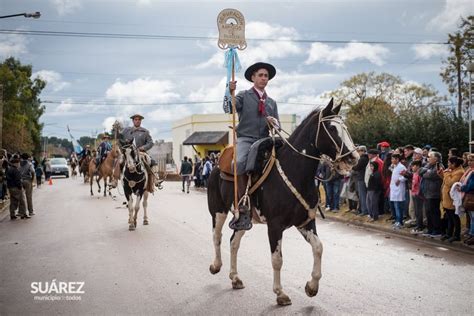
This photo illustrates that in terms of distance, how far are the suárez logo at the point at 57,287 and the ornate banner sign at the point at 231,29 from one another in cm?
416

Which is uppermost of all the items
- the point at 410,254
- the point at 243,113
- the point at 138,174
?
the point at 243,113

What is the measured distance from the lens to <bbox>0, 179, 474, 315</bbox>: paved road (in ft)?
20.5

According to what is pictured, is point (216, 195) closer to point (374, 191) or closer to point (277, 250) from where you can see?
point (277, 250)

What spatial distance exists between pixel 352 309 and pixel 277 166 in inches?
79.2

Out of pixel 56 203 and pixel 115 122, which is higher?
pixel 115 122

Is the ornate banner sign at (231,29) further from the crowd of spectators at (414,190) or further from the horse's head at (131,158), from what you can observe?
the horse's head at (131,158)

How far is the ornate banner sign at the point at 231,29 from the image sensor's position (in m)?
7.55

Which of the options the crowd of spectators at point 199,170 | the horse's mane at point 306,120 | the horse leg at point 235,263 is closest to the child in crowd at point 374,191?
the horse leg at point 235,263

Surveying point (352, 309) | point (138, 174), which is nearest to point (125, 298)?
point (352, 309)

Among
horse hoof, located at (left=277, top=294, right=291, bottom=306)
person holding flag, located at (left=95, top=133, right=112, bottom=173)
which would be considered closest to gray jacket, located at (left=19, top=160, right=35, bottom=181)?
person holding flag, located at (left=95, top=133, right=112, bottom=173)

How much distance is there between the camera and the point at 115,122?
16.4 m

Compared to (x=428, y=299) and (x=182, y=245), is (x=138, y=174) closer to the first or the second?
(x=182, y=245)

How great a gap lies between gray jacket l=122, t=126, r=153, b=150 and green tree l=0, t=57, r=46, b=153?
2521 cm

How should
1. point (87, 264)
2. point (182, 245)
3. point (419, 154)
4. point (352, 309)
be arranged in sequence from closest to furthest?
point (352, 309)
point (87, 264)
point (182, 245)
point (419, 154)
